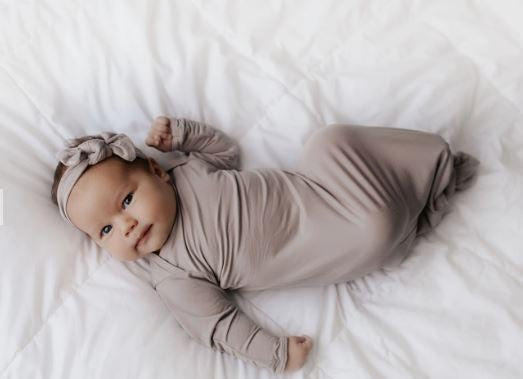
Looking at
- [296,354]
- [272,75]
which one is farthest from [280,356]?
[272,75]

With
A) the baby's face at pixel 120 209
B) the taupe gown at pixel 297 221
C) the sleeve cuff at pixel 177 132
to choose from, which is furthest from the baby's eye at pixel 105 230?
the sleeve cuff at pixel 177 132

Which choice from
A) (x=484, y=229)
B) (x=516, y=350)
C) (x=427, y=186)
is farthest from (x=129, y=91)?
(x=516, y=350)

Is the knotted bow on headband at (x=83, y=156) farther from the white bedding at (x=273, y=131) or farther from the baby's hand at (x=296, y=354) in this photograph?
the baby's hand at (x=296, y=354)

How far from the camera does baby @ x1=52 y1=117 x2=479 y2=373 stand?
3.55ft

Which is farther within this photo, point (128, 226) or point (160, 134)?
point (160, 134)

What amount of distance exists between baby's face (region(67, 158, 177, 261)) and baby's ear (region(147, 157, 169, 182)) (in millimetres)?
51

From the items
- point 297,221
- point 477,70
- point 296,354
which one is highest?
point 477,70

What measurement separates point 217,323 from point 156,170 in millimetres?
334

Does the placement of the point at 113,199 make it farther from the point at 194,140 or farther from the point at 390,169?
the point at 390,169

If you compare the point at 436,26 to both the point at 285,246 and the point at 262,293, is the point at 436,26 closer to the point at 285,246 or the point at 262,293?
the point at 285,246

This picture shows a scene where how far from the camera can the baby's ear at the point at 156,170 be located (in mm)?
1167

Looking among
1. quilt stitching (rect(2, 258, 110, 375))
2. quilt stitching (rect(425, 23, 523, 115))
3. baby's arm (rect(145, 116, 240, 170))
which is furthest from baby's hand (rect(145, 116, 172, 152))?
quilt stitching (rect(425, 23, 523, 115))

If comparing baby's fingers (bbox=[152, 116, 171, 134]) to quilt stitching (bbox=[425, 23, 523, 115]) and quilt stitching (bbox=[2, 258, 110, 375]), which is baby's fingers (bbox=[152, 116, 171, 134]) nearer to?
quilt stitching (bbox=[2, 258, 110, 375])

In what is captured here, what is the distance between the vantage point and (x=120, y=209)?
42.9 inches
